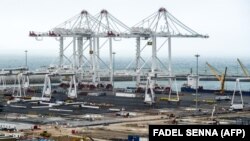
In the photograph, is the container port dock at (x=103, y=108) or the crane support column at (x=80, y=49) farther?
the crane support column at (x=80, y=49)

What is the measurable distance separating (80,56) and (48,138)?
96176 mm

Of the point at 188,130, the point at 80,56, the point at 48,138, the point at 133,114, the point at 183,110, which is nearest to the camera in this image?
the point at 188,130

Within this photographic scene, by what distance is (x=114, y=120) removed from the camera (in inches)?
3095

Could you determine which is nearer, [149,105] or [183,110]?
[183,110]

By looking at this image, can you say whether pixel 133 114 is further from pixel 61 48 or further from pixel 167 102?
pixel 61 48

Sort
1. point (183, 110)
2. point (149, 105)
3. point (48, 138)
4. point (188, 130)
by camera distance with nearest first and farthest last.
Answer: point (188, 130) → point (48, 138) → point (183, 110) → point (149, 105)

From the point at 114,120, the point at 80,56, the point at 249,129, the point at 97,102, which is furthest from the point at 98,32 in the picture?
the point at 249,129

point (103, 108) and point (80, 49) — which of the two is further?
point (80, 49)

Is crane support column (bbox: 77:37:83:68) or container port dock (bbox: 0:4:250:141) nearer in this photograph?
container port dock (bbox: 0:4:250:141)

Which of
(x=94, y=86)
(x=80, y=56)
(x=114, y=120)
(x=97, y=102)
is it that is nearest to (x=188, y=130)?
(x=114, y=120)

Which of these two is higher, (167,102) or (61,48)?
(61,48)

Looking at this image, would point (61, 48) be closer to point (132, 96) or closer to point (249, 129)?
point (132, 96)

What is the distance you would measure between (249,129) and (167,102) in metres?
76.3

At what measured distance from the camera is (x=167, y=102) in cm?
10806
